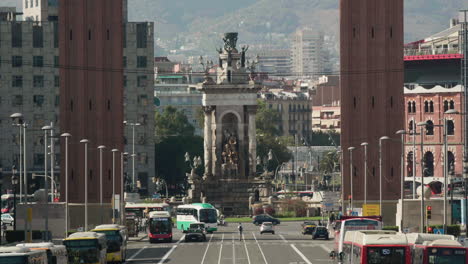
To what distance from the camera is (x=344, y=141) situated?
127m

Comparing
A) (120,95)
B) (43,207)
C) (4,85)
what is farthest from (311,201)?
(43,207)

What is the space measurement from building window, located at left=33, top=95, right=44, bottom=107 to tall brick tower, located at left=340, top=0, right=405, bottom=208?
226 feet

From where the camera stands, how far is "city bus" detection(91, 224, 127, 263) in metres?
85.1

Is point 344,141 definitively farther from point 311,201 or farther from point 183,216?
point 311,201

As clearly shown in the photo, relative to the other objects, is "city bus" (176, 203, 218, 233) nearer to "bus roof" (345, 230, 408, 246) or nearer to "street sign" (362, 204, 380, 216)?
"street sign" (362, 204, 380, 216)

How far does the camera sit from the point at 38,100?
187 meters

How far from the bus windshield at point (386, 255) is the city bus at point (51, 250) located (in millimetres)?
13854

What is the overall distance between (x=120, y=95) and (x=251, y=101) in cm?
6730

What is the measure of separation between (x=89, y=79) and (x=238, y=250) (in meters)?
31.0

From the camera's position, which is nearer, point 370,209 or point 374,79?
point 370,209

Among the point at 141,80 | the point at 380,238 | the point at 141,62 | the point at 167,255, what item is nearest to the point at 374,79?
the point at 167,255

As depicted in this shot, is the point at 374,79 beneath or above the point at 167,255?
above

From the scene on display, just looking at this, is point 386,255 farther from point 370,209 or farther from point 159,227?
point 370,209

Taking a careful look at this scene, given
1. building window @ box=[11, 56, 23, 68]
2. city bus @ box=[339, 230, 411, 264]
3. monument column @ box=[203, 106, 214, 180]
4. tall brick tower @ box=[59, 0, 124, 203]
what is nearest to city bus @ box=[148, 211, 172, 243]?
Result: tall brick tower @ box=[59, 0, 124, 203]
